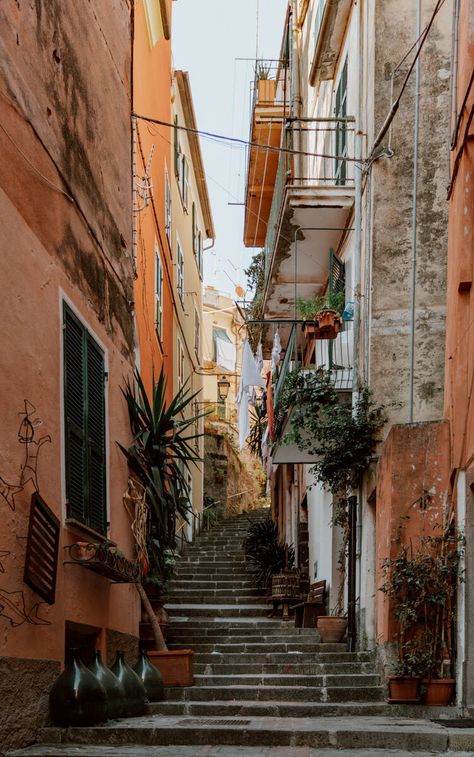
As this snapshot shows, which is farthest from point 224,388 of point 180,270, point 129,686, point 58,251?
point 58,251

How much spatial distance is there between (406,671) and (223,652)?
158 inches

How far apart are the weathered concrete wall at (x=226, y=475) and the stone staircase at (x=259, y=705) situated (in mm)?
15191

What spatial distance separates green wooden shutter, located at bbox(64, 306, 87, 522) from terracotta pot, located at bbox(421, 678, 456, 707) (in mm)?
3597

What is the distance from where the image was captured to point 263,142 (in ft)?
82.6

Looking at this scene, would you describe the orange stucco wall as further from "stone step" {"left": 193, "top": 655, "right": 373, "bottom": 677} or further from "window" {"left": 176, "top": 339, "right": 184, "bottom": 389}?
"stone step" {"left": 193, "top": 655, "right": 373, "bottom": 677}

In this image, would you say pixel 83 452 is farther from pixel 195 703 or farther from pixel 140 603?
pixel 140 603

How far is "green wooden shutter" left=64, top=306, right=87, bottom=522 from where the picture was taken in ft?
30.5

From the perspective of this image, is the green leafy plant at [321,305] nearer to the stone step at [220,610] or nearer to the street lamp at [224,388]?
the stone step at [220,610]


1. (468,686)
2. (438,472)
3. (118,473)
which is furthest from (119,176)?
(468,686)

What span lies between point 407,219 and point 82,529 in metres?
6.53

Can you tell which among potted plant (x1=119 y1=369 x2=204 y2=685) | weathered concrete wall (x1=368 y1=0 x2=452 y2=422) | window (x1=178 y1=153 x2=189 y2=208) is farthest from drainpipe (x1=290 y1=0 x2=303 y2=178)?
potted plant (x1=119 y1=369 x2=204 y2=685)

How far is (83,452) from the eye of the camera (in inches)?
386

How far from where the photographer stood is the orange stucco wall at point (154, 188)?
16625 millimetres

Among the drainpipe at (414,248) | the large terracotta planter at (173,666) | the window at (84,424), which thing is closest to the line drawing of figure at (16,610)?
the window at (84,424)
